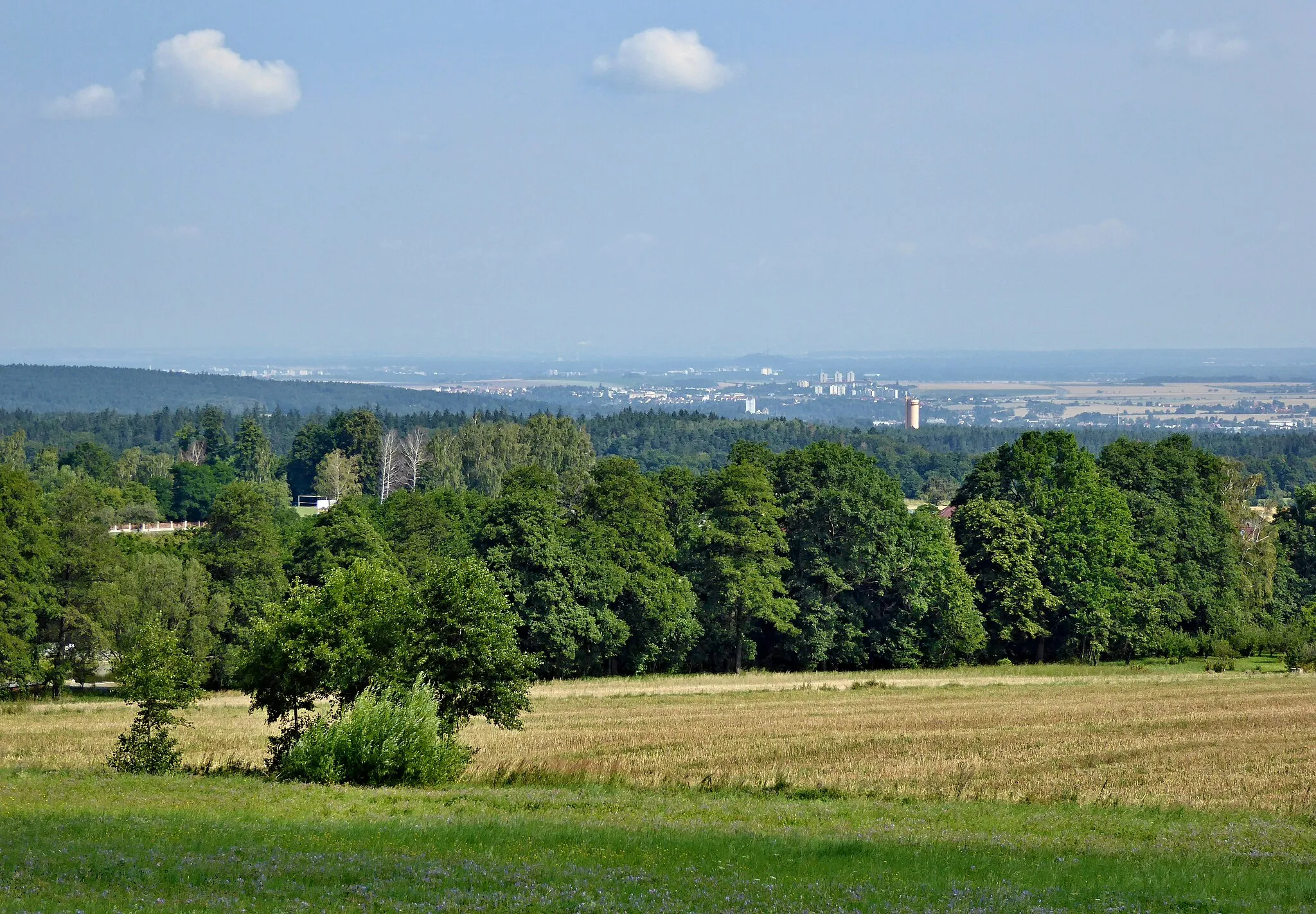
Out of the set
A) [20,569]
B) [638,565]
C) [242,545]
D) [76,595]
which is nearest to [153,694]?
[20,569]

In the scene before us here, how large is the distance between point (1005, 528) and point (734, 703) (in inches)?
1139

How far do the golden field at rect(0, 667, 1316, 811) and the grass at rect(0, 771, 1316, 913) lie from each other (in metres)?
2.70

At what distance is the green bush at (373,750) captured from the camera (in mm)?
30156

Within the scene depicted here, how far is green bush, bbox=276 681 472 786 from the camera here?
3016cm

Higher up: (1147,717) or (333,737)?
(333,737)

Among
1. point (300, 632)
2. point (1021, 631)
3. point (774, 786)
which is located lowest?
point (1021, 631)

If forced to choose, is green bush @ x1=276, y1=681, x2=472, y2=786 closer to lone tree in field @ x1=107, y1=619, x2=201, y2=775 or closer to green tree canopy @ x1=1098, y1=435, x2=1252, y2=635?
lone tree in field @ x1=107, y1=619, x2=201, y2=775

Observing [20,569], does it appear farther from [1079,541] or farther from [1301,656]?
[1301,656]

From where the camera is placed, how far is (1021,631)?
7938 centimetres

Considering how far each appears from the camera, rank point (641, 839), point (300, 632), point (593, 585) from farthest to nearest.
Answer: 1. point (593, 585)
2. point (300, 632)
3. point (641, 839)

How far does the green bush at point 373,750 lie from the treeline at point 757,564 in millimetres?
32886

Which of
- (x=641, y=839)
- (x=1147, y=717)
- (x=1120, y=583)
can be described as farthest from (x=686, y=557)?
(x=641, y=839)

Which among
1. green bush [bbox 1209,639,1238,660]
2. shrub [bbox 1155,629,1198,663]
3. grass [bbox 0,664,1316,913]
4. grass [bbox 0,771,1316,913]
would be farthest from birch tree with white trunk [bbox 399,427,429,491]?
grass [bbox 0,771,1316,913]

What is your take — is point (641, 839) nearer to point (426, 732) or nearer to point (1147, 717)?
point (426, 732)
